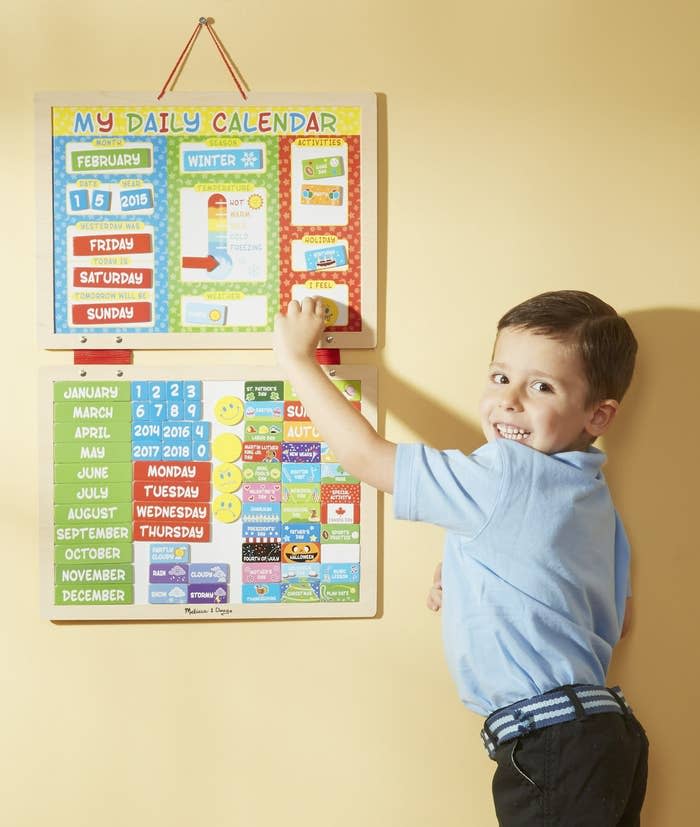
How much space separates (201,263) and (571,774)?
835mm

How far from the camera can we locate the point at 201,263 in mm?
1054

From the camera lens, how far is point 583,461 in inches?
34.4

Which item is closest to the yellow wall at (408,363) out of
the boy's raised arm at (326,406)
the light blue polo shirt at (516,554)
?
the boy's raised arm at (326,406)

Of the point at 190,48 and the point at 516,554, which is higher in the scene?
the point at 190,48

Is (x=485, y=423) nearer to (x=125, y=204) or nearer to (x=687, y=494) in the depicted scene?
(x=687, y=494)

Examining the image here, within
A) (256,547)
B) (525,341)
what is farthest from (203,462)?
(525,341)

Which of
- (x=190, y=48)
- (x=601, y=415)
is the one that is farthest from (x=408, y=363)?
(x=190, y=48)

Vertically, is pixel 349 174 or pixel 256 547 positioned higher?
pixel 349 174

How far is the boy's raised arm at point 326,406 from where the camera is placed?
34.5 inches

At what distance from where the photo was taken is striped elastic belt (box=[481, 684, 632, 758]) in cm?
83

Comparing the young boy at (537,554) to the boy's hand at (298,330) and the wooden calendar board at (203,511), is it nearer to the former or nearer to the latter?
the boy's hand at (298,330)

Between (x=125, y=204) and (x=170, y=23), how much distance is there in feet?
0.89

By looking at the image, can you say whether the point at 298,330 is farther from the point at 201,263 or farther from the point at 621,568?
the point at 621,568

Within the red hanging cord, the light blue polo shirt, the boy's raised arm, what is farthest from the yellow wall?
the light blue polo shirt
